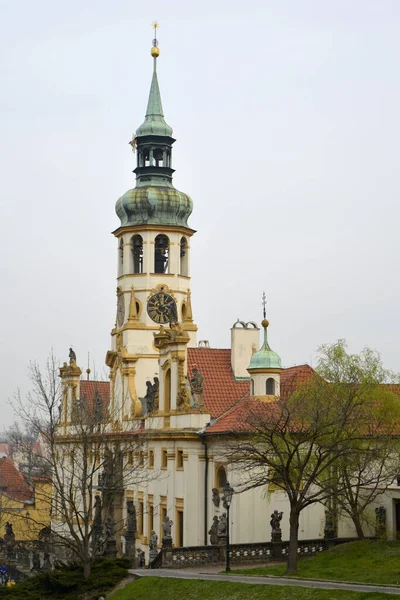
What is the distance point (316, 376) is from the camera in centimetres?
5097

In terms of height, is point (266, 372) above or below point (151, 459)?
above

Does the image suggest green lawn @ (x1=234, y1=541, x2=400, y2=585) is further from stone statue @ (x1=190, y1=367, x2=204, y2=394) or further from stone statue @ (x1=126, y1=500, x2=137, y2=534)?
stone statue @ (x1=126, y1=500, x2=137, y2=534)

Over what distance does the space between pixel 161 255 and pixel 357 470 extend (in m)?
33.0

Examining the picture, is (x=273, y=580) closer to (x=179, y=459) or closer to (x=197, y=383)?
(x=197, y=383)

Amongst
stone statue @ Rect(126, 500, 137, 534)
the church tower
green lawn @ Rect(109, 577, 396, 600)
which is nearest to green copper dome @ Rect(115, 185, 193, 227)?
the church tower

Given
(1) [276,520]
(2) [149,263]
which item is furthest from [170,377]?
(1) [276,520]

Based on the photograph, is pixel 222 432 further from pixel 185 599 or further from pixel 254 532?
pixel 185 599

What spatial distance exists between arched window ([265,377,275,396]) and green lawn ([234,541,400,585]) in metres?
12.8

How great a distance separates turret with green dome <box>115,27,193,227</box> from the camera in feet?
256

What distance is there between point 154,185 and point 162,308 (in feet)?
28.0

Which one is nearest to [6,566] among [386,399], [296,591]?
[386,399]

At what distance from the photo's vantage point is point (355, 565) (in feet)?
142

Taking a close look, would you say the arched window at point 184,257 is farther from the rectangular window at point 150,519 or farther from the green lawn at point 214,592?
the green lawn at point 214,592

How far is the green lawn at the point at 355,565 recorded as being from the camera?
131ft
